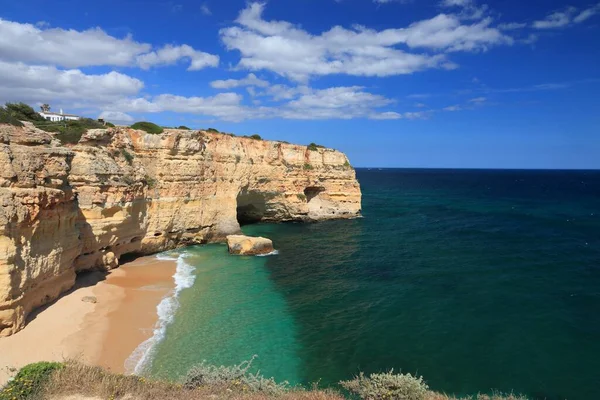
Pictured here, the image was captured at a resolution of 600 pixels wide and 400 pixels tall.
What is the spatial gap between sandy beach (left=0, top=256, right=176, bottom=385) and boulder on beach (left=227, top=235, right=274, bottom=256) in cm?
792

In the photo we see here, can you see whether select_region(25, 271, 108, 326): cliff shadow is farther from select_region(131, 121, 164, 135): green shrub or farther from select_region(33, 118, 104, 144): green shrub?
select_region(131, 121, 164, 135): green shrub

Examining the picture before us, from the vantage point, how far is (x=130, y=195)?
2533 cm

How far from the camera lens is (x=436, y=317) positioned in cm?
1864

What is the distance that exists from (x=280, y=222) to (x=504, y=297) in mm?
29794

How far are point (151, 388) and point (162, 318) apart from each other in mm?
8938

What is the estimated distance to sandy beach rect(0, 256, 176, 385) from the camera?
13.6 metres

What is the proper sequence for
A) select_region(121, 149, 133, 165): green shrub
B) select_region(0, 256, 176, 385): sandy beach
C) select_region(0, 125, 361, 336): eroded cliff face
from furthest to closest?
select_region(121, 149, 133, 165): green shrub, select_region(0, 125, 361, 336): eroded cliff face, select_region(0, 256, 176, 385): sandy beach

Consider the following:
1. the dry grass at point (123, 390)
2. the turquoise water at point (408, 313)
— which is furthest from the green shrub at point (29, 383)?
the turquoise water at point (408, 313)

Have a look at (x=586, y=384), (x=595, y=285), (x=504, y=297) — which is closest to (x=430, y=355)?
(x=586, y=384)

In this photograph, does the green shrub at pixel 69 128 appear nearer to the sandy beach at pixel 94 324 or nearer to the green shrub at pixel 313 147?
the sandy beach at pixel 94 324

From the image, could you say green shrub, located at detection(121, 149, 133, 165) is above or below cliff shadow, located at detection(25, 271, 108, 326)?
above

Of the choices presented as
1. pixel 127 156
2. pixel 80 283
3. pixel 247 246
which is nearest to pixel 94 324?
pixel 80 283

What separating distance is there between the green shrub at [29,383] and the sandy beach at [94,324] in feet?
6.60

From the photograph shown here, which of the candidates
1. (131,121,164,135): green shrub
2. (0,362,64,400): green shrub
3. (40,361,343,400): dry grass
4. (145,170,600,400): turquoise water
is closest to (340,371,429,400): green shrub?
(40,361,343,400): dry grass
